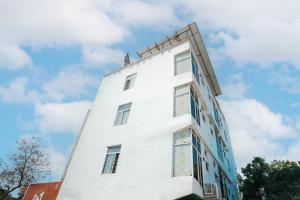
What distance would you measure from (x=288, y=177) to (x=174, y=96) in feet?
46.4

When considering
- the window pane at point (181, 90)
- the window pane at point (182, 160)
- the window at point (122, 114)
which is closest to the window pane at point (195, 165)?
the window pane at point (182, 160)

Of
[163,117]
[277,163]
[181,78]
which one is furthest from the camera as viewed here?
[277,163]

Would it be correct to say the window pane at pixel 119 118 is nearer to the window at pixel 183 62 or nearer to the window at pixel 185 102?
the window at pixel 185 102

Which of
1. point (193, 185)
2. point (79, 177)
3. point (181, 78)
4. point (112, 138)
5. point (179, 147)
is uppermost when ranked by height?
point (181, 78)

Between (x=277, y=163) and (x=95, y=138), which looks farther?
(x=277, y=163)

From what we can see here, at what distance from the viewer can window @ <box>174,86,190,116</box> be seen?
47.7ft

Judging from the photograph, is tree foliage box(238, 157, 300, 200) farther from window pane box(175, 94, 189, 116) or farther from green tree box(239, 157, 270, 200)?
window pane box(175, 94, 189, 116)

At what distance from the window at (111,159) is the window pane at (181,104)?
4.66 m

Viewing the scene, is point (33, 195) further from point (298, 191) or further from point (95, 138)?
point (298, 191)

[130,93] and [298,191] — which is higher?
[130,93]

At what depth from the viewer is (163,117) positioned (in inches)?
584

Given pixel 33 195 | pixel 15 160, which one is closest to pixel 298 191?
pixel 33 195

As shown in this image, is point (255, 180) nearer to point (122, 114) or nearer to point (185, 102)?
point (185, 102)

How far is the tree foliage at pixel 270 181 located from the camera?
63.0 feet
